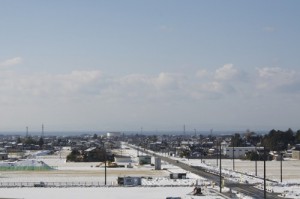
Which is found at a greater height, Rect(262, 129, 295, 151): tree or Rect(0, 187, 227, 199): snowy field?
Rect(262, 129, 295, 151): tree

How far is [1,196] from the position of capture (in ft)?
115

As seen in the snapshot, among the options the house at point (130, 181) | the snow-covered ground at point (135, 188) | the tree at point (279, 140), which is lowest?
the snow-covered ground at point (135, 188)

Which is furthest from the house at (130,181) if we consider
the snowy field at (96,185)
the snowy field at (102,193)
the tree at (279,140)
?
the tree at (279,140)

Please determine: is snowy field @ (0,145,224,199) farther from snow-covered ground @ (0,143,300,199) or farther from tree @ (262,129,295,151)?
tree @ (262,129,295,151)

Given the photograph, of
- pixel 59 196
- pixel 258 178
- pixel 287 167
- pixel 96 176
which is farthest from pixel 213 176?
pixel 59 196

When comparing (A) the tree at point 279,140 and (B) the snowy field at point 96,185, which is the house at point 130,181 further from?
(A) the tree at point 279,140

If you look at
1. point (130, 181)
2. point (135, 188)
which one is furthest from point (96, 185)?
point (135, 188)

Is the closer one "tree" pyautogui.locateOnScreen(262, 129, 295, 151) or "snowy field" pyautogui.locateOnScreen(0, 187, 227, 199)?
"snowy field" pyautogui.locateOnScreen(0, 187, 227, 199)

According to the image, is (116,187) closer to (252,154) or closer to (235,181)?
(235,181)

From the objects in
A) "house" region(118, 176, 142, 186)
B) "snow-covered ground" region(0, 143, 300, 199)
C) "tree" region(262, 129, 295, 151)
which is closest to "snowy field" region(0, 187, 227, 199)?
"snow-covered ground" region(0, 143, 300, 199)

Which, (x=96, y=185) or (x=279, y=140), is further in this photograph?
(x=279, y=140)

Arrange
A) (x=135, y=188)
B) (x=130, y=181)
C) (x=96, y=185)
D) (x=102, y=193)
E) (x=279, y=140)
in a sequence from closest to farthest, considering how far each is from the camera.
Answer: (x=102, y=193) < (x=135, y=188) < (x=96, y=185) < (x=130, y=181) < (x=279, y=140)

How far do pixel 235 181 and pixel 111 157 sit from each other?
101 ft

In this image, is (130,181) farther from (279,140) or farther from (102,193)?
(279,140)
